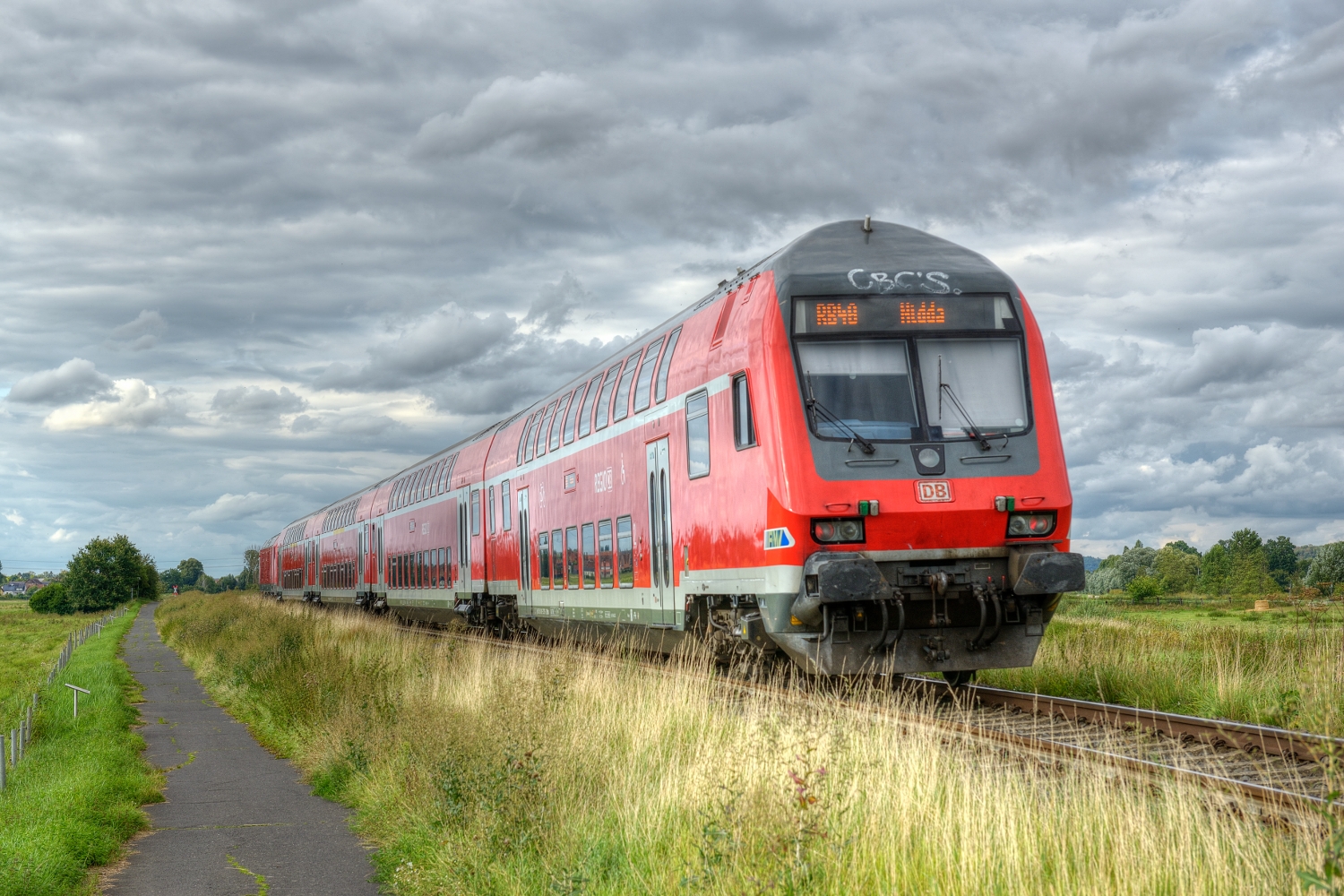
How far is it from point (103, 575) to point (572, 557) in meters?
116

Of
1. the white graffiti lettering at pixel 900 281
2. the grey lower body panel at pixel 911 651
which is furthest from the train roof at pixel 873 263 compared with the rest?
the grey lower body panel at pixel 911 651

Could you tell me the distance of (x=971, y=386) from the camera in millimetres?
10922

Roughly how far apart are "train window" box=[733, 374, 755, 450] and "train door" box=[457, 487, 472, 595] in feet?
53.1

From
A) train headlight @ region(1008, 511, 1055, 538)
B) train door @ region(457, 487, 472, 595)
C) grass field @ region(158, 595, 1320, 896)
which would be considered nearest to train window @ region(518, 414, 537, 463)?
train door @ region(457, 487, 472, 595)

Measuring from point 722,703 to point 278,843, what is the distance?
11.7 ft

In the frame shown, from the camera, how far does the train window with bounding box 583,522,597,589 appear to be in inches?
674

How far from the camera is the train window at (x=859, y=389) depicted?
10.6 metres

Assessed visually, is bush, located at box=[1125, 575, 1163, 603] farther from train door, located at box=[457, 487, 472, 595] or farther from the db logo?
the db logo

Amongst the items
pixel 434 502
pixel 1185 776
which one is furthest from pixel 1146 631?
Result: pixel 434 502

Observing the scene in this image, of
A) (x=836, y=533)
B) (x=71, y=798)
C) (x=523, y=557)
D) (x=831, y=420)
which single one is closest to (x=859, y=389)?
(x=831, y=420)

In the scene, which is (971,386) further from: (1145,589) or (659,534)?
(1145,589)

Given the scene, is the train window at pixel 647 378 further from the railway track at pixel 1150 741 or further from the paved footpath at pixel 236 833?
the paved footpath at pixel 236 833

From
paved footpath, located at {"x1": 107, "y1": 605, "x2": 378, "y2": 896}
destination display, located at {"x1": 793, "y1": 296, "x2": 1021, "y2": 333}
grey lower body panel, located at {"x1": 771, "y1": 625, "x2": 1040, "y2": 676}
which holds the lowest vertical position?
paved footpath, located at {"x1": 107, "y1": 605, "x2": 378, "y2": 896}

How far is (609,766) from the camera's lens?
7965 millimetres
